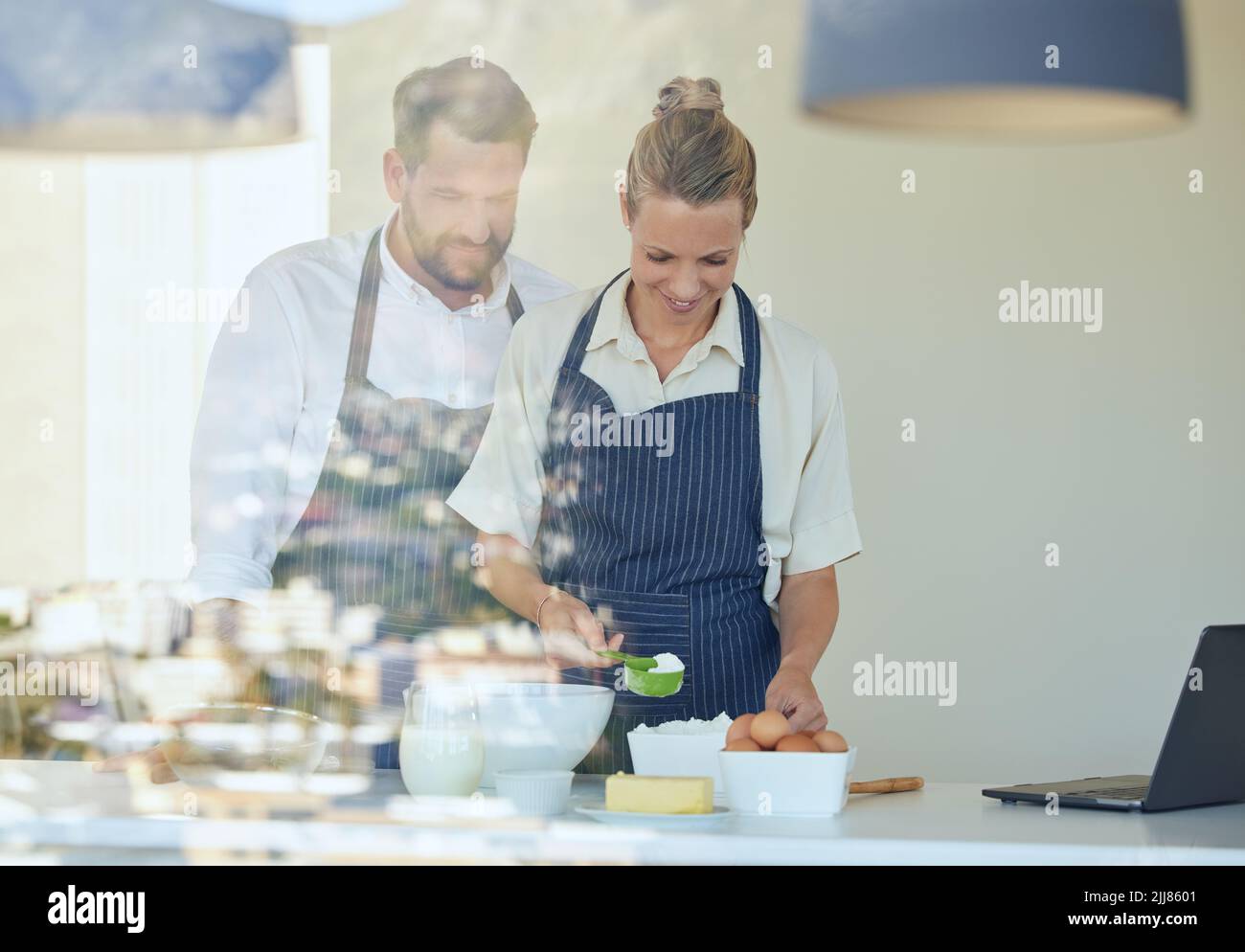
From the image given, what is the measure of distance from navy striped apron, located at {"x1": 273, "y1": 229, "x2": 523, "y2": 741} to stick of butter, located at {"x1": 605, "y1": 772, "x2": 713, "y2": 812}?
1373 mm

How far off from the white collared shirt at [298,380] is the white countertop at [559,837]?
1.36 metres

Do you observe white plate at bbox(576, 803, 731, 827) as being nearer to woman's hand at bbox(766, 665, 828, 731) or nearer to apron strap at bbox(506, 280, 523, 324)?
woman's hand at bbox(766, 665, 828, 731)

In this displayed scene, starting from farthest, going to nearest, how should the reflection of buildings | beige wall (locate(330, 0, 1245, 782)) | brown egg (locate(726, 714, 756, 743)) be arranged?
beige wall (locate(330, 0, 1245, 782))
the reflection of buildings
brown egg (locate(726, 714, 756, 743))

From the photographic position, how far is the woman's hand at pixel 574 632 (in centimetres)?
194

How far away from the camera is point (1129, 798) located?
1.57 m

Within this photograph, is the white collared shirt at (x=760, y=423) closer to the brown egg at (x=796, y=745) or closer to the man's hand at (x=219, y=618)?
the man's hand at (x=219, y=618)

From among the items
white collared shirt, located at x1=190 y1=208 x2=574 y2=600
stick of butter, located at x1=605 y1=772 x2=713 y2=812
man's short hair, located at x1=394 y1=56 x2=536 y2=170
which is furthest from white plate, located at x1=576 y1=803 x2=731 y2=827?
man's short hair, located at x1=394 y1=56 x2=536 y2=170

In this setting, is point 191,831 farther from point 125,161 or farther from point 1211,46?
point 1211,46

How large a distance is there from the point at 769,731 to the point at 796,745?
34mm

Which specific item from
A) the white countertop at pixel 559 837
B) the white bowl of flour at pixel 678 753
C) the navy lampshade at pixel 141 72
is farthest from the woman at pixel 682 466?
the navy lampshade at pixel 141 72

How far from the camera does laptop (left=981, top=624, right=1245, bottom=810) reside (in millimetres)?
1507

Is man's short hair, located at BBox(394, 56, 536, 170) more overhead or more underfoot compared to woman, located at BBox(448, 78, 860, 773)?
more overhead

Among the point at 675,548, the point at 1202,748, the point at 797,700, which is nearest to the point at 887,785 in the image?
the point at 797,700
